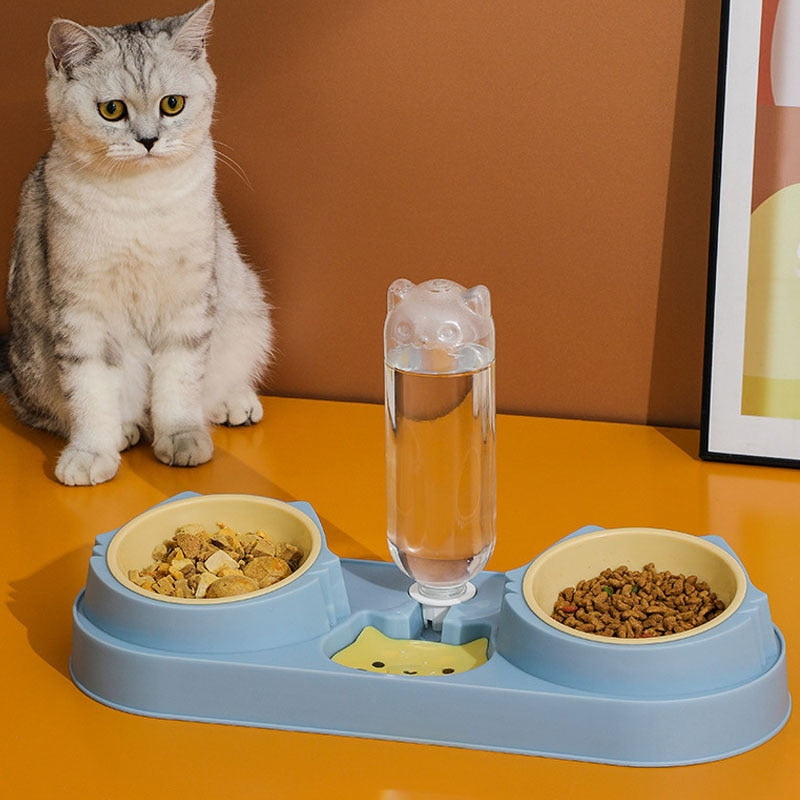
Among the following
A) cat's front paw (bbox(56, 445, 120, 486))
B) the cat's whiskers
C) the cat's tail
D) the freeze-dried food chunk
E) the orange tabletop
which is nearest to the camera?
the orange tabletop

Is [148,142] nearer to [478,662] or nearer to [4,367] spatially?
[4,367]

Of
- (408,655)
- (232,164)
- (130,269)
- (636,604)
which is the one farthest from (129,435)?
(636,604)

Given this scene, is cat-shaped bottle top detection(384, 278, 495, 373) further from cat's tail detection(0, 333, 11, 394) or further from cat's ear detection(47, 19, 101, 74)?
cat's tail detection(0, 333, 11, 394)

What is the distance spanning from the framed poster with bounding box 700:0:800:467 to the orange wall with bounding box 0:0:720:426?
50 millimetres

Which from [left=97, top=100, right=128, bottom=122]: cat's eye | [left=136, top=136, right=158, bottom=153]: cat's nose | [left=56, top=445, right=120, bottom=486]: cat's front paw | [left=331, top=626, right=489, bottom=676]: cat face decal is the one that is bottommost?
[left=331, top=626, right=489, bottom=676]: cat face decal

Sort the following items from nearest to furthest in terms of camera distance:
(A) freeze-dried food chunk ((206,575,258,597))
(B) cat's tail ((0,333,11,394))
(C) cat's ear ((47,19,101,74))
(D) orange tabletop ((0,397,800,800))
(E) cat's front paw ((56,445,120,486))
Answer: (D) orange tabletop ((0,397,800,800)) → (A) freeze-dried food chunk ((206,575,258,597)) → (C) cat's ear ((47,19,101,74)) → (E) cat's front paw ((56,445,120,486)) → (B) cat's tail ((0,333,11,394))

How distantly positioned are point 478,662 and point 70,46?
749 mm

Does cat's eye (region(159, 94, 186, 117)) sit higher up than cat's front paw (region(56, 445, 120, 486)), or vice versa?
cat's eye (region(159, 94, 186, 117))

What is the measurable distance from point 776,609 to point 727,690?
211 millimetres

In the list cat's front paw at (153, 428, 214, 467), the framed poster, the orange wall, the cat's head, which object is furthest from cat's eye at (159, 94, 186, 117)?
the framed poster

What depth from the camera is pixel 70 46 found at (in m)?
1.29

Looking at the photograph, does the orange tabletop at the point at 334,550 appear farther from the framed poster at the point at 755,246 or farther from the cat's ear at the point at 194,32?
the cat's ear at the point at 194,32

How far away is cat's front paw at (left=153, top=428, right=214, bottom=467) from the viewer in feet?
4.67

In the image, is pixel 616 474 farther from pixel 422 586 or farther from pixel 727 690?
pixel 727 690
